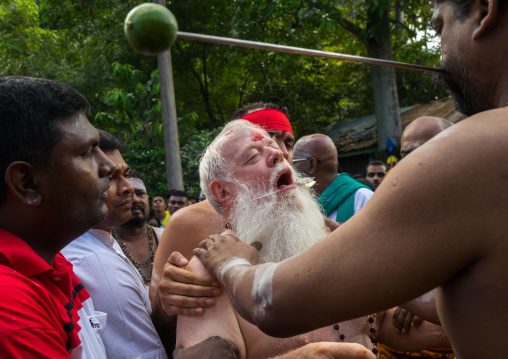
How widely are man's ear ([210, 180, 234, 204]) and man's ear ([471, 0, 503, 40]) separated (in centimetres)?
156

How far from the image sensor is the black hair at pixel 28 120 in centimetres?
175

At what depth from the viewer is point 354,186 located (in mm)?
5039

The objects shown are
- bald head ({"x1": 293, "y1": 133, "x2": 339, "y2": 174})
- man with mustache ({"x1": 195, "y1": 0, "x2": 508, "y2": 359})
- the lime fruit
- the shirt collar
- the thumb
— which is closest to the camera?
man with mustache ({"x1": 195, "y1": 0, "x2": 508, "y2": 359})

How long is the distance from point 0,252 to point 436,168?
4.24ft

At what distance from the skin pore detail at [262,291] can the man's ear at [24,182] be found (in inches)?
33.2

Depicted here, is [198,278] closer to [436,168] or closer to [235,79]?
[436,168]

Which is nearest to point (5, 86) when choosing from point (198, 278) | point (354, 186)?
point (198, 278)

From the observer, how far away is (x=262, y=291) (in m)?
1.39

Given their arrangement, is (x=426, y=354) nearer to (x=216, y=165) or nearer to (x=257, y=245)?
(x=257, y=245)

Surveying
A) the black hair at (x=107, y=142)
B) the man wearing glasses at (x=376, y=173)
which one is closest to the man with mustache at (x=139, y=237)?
the black hair at (x=107, y=142)

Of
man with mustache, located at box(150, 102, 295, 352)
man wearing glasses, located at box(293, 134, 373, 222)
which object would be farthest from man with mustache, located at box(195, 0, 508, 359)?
man wearing glasses, located at box(293, 134, 373, 222)

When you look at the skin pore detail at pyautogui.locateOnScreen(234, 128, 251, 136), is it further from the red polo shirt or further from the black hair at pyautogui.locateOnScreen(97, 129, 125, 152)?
the red polo shirt

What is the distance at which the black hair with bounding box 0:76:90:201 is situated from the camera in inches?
69.1

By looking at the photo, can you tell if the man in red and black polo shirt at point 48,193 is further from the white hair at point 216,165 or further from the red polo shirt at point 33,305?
the white hair at point 216,165
